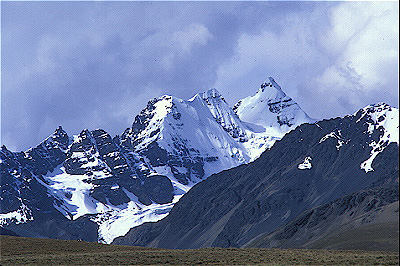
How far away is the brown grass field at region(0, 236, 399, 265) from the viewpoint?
88.5m

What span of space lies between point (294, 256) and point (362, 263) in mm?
14188

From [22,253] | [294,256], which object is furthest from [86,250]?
[294,256]

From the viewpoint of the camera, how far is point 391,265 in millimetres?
79000

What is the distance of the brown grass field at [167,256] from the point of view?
88512mm

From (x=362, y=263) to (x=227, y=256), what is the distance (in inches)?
834

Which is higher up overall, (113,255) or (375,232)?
(375,232)

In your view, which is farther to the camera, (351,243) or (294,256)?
(351,243)

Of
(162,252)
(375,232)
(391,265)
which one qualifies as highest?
(375,232)

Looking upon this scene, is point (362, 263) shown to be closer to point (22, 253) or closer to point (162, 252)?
point (162, 252)

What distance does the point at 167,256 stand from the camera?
100 metres

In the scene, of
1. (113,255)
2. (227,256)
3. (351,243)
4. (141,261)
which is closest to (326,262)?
(227,256)

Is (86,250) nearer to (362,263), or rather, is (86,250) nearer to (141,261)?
(141,261)

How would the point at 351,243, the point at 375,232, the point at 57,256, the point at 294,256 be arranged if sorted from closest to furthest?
the point at 294,256
the point at 57,256
the point at 351,243
the point at 375,232

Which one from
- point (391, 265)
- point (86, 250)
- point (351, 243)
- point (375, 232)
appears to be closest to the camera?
point (391, 265)
